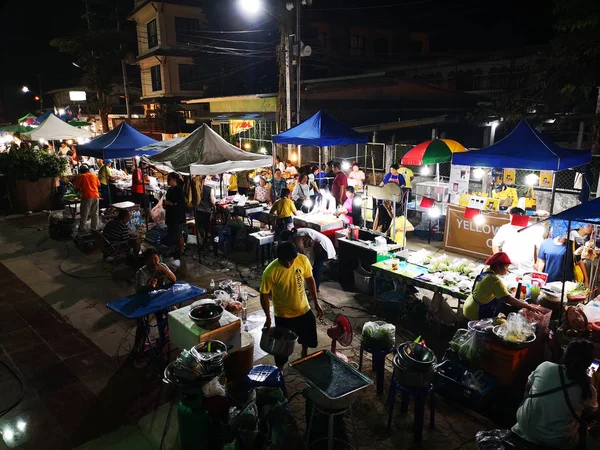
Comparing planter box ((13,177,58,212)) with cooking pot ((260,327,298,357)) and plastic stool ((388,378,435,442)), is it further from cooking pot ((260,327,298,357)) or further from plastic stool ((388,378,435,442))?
plastic stool ((388,378,435,442))

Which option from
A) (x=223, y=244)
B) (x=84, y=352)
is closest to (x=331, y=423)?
(x=84, y=352)

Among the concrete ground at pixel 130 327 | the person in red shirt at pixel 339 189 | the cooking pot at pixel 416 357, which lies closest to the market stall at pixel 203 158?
the concrete ground at pixel 130 327

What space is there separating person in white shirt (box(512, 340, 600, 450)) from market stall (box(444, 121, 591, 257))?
513cm

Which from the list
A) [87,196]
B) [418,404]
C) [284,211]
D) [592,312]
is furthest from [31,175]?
[592,312]

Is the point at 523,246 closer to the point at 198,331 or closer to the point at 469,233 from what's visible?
the point at 469,233

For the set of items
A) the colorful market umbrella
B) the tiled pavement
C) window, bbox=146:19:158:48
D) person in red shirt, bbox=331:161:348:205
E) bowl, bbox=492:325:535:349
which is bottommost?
the tiled pavement

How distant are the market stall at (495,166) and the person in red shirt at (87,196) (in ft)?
32.9

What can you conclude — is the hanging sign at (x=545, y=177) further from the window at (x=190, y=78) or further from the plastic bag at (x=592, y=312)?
the window at (x=190, y=78)

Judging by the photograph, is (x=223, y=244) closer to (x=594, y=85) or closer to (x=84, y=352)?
(x=84, y=352)

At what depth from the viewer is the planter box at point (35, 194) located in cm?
1565

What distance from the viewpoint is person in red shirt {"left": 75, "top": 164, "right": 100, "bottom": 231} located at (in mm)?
12203

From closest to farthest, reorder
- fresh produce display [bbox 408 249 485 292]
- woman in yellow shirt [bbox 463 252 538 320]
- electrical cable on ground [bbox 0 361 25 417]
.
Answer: electrical cable on ground [bbox 0 361 25 417] → woman in yellow shirt [bbox 463 252 538 320] → fresh produce display [bbox 408 249 485 292]

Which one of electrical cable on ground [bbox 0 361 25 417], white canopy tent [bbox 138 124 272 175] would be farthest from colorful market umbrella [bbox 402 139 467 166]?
electrical cable on ground [bbox 0 361 25 417]

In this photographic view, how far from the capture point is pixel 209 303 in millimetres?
5668
